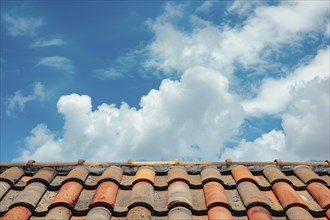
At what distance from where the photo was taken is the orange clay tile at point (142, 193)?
11.8 feet

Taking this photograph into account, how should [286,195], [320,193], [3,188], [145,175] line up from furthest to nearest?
[145,175] < [3,188] < [320,193] < [286,195]

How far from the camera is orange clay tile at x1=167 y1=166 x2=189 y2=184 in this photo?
13.6ft

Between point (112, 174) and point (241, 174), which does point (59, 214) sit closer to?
point (112, 174)

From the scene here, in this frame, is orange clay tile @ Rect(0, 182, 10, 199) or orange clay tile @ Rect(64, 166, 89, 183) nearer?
orange clay tile @ Rect(0, 182, 10, 199)

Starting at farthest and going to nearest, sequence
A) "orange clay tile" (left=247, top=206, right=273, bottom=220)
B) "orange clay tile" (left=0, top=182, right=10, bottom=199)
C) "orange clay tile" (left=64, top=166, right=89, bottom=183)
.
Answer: "orange clay tile" (left=64, top=166, right=89, bottom=183), "orange clay tile" (left=0, top=182, right=10, bottom=199), "orange clay tile" (left=247, top=206, right=273, bottom=220)

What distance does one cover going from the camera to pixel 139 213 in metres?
3.44

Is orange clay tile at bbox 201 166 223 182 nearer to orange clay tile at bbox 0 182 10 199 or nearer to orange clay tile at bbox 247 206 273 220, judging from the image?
orange clay tile at bbox 247 206 273 220

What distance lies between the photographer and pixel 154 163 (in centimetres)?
475

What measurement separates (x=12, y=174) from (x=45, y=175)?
445mm

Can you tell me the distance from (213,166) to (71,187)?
1863mm

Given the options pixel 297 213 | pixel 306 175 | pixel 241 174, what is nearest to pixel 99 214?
pixel 241 174

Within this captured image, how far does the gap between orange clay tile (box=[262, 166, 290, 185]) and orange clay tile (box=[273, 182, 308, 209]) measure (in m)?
0.09

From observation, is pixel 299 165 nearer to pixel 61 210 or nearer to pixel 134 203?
pixel 134 203

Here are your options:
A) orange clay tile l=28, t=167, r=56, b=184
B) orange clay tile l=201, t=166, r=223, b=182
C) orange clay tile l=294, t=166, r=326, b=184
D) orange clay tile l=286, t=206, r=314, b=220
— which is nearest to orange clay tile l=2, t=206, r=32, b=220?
orange clay tile l=28, t=167, r=56, b=184
